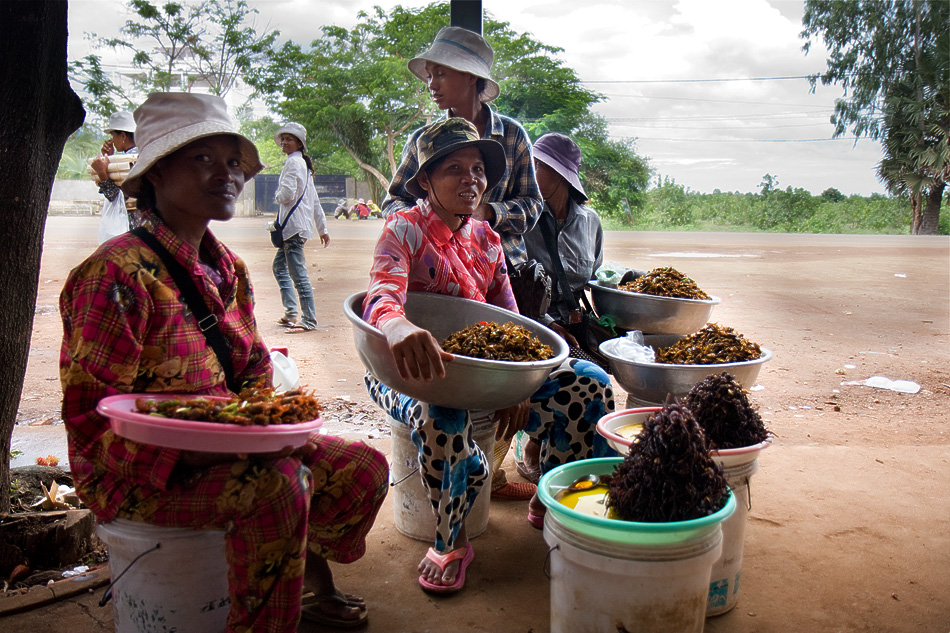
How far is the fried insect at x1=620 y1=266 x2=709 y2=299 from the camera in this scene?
323cm

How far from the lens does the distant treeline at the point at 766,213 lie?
2427cm

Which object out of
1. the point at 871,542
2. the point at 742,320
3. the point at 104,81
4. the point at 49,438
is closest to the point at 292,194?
the point at 49,438

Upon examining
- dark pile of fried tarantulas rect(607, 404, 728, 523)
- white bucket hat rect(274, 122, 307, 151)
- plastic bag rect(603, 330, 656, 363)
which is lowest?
dark pile of fried tarantulas rect(607, 404, 728, 523)

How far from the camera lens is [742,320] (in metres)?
7.83

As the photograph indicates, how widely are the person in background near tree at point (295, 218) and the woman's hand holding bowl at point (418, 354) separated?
5.02 metres

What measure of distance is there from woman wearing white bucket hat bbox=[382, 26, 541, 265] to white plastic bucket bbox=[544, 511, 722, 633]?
157cm

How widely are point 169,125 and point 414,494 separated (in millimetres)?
1650

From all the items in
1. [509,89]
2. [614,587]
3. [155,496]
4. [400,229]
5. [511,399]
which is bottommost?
[614,587]

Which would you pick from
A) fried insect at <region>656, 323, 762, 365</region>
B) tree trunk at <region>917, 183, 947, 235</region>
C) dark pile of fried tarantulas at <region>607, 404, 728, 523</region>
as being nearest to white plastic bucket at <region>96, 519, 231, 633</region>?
dark pile of fried tarantulas at <region>607, 404, 728, 523</region>

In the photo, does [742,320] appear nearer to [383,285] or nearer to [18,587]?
[383,285]

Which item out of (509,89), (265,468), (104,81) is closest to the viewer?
(265,468)

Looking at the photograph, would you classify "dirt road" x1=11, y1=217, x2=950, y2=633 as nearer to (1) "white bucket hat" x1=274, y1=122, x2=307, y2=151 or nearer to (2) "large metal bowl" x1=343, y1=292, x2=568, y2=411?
(2) "large metal bowl" x1=343, y1=292, x2=568, y2=411

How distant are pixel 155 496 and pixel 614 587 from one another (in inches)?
47.0

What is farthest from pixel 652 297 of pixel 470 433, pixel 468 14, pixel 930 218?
pixel 930 218
